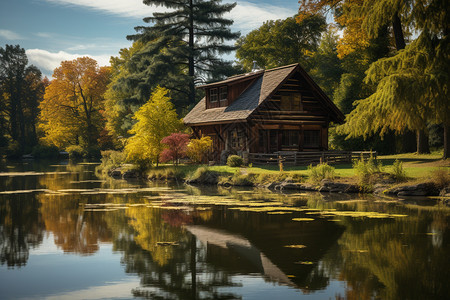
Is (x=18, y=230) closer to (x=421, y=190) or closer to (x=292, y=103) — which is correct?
(x=421, y=190)

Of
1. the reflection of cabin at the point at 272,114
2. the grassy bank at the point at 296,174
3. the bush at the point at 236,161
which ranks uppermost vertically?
the reflection of cabin at the point at 272,114


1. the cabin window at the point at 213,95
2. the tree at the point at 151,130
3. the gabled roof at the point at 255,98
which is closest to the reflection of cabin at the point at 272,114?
the gabled roof at the point at 255,98

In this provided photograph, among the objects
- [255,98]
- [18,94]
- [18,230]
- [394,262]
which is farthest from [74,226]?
[18,94]

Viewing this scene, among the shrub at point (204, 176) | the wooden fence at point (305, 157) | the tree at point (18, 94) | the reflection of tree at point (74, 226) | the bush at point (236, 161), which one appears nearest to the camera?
the reflection of tree at point (74, 226)

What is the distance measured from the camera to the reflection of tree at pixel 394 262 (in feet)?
26.1

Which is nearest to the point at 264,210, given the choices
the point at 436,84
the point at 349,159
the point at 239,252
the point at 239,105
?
the point at 239,252

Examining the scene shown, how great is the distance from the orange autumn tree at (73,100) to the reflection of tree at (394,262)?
6175 centimetres

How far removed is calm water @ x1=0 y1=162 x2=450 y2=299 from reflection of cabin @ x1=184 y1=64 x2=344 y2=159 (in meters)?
16.0

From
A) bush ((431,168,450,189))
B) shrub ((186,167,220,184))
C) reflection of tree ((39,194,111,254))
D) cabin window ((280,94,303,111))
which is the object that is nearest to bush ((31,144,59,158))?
shrub ((186,167,220,184))

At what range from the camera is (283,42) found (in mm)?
52625

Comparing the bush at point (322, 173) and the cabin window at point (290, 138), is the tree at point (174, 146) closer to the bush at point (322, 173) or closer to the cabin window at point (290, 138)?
the cabin window at point (290, 138)

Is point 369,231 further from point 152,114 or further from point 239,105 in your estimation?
point 152,114

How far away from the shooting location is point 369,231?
43.1 feet

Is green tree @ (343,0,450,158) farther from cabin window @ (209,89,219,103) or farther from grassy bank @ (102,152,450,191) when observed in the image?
cabin window @ (209,89,219,103)
